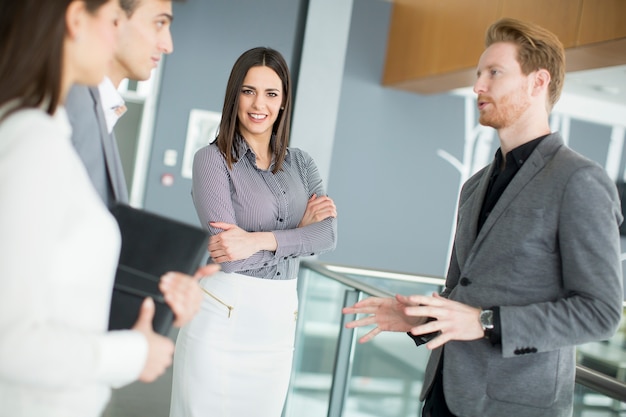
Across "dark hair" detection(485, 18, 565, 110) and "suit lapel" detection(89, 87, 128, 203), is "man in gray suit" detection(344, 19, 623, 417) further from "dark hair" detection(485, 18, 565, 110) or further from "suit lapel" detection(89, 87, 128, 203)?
"suit lapel" detection(89, 87, 128, 203)

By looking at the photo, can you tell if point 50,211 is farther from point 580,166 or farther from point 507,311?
point 580,166

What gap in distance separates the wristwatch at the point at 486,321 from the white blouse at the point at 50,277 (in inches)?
33.2

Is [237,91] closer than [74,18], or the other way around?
[74,18]

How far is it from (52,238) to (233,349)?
158 cm

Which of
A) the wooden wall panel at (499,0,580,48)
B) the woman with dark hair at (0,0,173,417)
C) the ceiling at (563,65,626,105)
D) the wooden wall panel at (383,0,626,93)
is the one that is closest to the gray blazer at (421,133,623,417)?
the woman with dark hair at (0,0,173,417)

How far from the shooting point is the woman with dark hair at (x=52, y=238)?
0.93 meters

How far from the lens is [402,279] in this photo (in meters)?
4.34

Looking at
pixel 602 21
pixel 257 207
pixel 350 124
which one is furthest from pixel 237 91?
pixel 350 124

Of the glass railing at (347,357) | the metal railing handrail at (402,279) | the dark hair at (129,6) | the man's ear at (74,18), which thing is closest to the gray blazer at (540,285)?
the metal railing handrail at (402,279)

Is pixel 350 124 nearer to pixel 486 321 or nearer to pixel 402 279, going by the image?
pixel 402 279

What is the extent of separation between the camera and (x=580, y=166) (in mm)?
1602

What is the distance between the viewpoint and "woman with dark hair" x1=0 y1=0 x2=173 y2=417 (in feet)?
3.05

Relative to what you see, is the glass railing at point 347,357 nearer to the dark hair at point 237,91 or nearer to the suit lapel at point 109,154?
the dark hair at point 237,91

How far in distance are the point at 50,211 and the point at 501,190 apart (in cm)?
124
